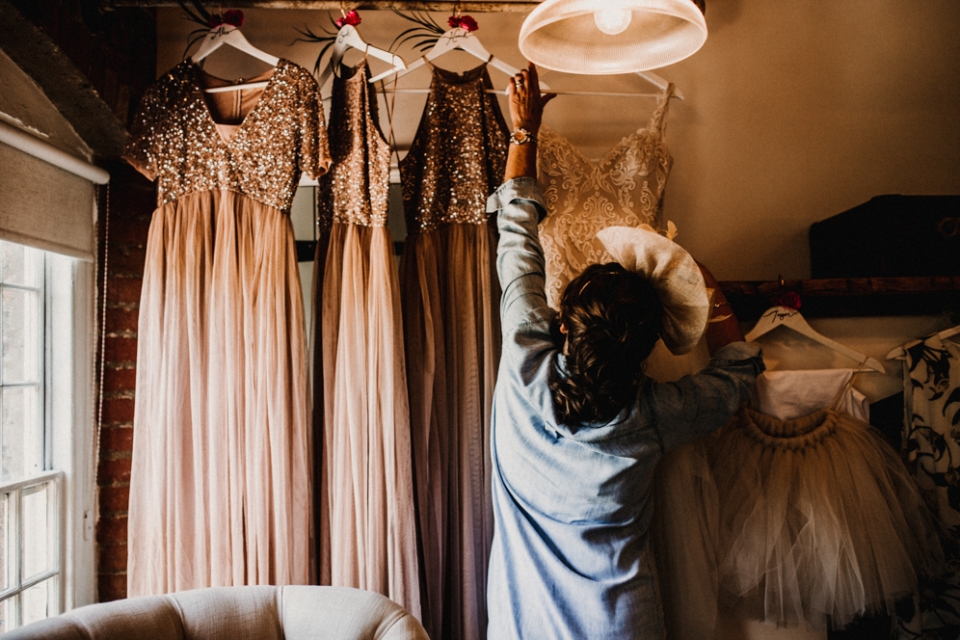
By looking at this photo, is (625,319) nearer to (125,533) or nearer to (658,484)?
(658,484)

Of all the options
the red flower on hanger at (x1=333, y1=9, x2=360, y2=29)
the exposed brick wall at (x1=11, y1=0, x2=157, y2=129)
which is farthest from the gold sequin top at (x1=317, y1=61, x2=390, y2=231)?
the exposed brick wall at (x1=11, y1=0, x2=157, y2=129)

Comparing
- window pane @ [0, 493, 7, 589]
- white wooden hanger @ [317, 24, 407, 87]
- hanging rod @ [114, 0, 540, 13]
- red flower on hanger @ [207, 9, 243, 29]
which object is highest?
hanging rod @ [114, 0, 540, 13]

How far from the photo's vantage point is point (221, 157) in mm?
1627

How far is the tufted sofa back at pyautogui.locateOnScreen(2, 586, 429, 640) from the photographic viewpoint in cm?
123

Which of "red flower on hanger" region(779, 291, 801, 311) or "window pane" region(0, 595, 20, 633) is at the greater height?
"red flower on hanger" region(779, 291, 801, 311)

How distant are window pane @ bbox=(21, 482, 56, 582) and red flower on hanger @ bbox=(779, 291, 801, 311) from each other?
2291mm

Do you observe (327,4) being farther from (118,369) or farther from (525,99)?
(118,369)

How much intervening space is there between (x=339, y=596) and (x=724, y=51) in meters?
2.17

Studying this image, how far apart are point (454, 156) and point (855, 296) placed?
1350mm

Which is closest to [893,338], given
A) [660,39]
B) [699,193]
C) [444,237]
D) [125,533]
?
[699,193]

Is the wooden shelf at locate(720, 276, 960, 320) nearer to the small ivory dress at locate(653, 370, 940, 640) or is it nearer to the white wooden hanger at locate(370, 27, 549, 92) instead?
the small ivory dress at locate(653, 370, 940, 640)

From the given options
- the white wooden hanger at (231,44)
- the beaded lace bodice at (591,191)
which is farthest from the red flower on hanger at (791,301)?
the white wooden hanger at (231,44)

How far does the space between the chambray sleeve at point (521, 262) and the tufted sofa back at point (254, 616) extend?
68 cm

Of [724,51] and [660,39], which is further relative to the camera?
[724,51]
